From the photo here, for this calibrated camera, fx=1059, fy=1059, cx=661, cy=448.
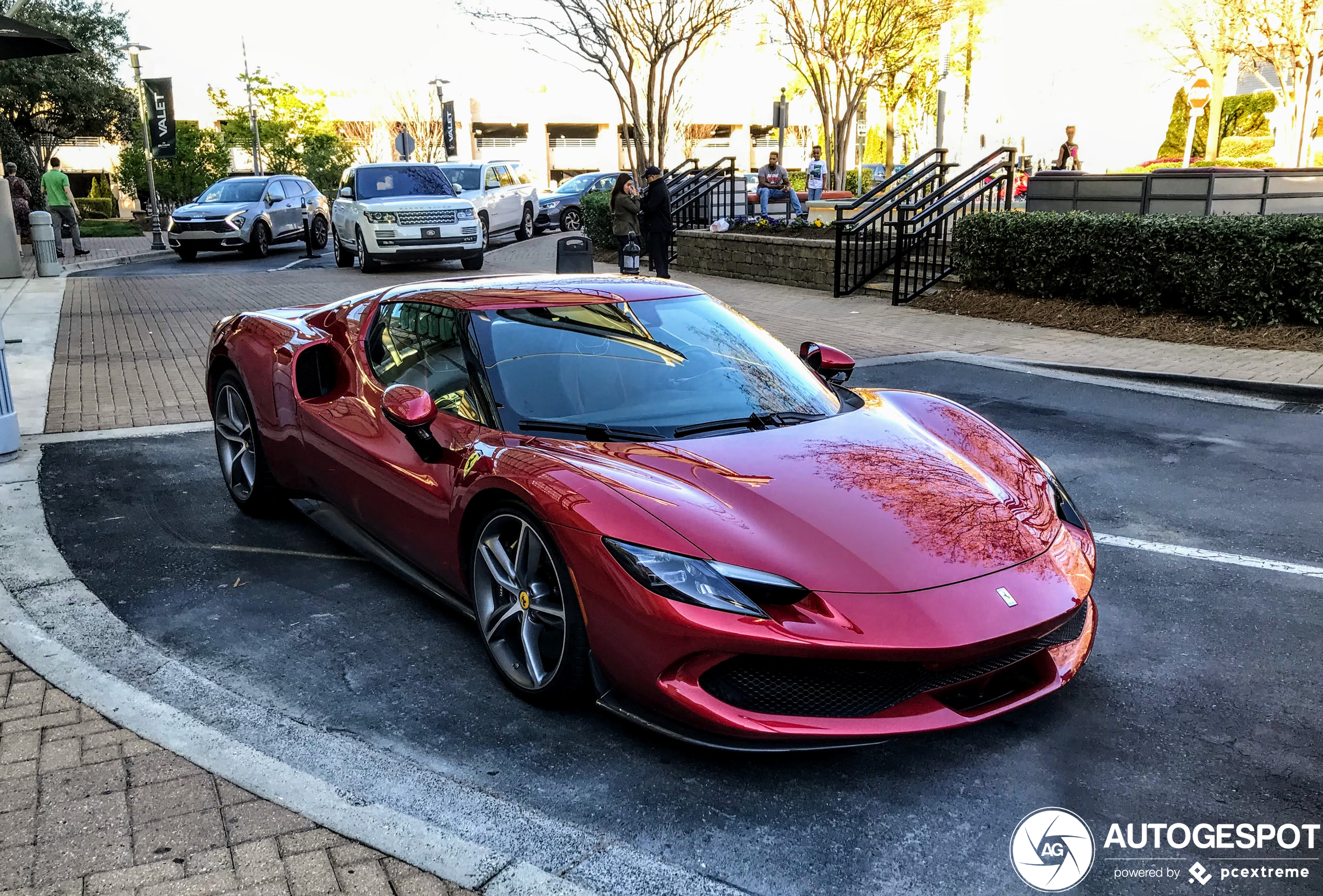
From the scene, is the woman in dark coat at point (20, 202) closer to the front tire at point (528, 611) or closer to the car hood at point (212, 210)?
the car hood at point (212, 210)

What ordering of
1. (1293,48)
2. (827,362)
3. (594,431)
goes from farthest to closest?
(1293,48) < (827,362) < (594,431)

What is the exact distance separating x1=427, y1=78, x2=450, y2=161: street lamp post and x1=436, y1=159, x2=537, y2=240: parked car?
14313 mm

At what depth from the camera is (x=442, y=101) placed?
47.8 metres

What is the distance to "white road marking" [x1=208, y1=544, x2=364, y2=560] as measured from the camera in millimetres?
4992

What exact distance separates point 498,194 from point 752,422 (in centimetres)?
2228

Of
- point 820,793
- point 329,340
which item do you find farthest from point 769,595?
point 329,340

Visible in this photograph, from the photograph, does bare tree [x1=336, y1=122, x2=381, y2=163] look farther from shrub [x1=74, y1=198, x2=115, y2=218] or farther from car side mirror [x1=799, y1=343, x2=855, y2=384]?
car side mirror [x1=799, y1=343, x2=855, y2=384]

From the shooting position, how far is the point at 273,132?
4491 cm

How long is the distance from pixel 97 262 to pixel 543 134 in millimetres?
42413

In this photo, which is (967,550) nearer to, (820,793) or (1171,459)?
(820,793)

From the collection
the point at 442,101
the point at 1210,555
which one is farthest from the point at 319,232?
the point at 442,101

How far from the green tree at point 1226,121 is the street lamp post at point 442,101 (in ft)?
82.0

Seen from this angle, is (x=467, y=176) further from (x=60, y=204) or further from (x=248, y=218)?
(x=60, y=204)

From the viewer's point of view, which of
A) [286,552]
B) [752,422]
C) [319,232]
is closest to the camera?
[752,422]
